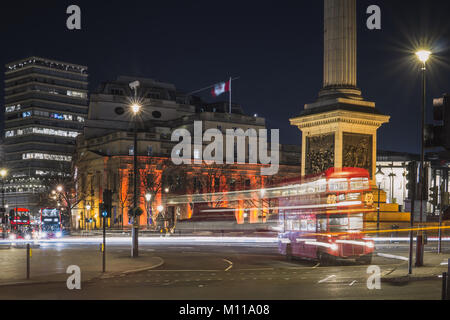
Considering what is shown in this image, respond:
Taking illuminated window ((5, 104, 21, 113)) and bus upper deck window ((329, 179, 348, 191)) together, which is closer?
bus upper deck window ((329, 179, 348, 191))

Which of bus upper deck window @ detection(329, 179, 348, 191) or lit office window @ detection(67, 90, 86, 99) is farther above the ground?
lit office window @ detection(67, 90, 86, 99)

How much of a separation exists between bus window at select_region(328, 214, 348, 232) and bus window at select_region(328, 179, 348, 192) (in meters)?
1.21

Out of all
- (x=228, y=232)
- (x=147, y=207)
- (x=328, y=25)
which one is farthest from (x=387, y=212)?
(x=147, y=207)

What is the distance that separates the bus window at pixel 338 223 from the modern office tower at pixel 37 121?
16188 cm

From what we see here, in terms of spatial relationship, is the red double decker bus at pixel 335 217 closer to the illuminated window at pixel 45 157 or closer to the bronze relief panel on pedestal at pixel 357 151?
the bronze relief panel on pedestal at pixel 357 151

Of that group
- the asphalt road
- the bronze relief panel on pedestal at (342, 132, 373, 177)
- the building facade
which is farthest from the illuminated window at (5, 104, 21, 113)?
the asphalt road

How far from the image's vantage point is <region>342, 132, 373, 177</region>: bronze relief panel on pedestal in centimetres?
3641

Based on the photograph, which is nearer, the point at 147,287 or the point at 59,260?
the point at 147,287

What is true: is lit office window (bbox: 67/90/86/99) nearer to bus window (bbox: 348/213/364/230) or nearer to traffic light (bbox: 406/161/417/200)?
bus window (bbox: 348/213/364/230)

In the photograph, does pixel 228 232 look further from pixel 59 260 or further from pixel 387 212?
pixel 59 260

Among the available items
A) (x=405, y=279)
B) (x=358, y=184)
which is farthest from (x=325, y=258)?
(x=405, y=279)

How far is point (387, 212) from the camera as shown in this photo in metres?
40.1

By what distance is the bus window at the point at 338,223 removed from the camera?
27625mm

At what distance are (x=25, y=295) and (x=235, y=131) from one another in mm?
107605
